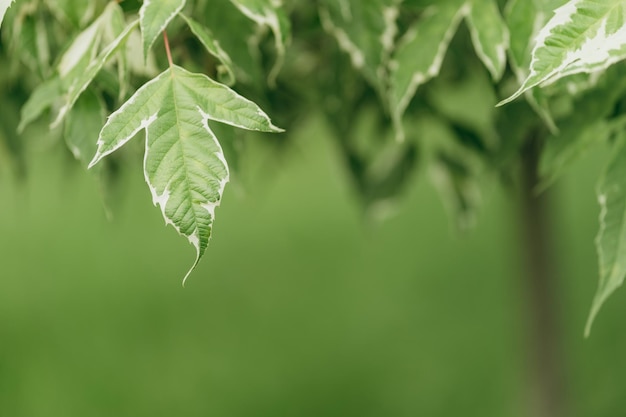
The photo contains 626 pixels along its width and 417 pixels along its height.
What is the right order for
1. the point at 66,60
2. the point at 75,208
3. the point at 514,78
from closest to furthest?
1. the point at 66,60
2. the point at 514,78
3. the point at 75,208

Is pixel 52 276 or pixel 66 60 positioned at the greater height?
pixel 66 60

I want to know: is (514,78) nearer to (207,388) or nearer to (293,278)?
(207,388)

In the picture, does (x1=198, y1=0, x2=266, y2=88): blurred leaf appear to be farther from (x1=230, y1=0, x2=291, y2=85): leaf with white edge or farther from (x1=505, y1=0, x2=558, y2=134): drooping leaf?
(x1=505, y1=0, x2=558, y2=134): drooping leaf

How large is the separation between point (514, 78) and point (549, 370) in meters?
1.08

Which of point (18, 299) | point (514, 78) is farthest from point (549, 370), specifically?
point (18, 299)

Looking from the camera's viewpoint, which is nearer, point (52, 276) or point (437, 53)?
point (437, 53)

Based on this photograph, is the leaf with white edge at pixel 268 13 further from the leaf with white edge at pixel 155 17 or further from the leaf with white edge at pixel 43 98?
the leaf with white edge at pixel 43 98

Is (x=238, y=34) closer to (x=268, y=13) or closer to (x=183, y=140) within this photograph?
(x=268, y=13)

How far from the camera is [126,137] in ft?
2.59

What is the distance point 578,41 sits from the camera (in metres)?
0.76

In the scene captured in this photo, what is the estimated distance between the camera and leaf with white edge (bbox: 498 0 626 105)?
755 mm

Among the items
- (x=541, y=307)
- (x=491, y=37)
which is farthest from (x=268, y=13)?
(x=541, y=307)

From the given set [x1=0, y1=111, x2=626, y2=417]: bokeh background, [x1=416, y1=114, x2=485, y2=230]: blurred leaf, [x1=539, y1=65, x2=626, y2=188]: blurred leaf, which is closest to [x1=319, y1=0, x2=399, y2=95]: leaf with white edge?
[x1=539, y1=65, x2=626, y2=188]: blurred leaf

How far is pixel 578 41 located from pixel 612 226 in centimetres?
30
